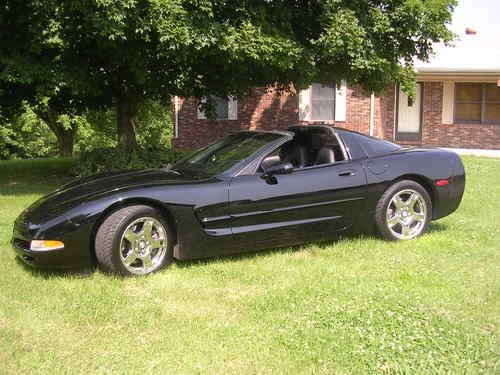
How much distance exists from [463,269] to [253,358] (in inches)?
105

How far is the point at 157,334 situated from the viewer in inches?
146

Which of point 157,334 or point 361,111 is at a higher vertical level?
point 361,111

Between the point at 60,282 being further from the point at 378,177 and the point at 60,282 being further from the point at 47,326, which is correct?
the point at 378,177

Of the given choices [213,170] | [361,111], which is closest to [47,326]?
[213,170]

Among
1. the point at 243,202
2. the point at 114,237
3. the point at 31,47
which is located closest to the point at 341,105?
the point at 31,47

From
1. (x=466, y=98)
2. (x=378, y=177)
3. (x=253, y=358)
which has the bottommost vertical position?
(x=253, y=358)

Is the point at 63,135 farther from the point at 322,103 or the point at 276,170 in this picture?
the point at 276,170

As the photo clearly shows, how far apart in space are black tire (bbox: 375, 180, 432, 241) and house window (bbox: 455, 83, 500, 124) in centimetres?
1368

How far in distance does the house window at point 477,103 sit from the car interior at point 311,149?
552 inches

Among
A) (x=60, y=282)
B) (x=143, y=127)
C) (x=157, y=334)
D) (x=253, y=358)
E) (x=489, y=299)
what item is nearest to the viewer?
(x=253, y=358)

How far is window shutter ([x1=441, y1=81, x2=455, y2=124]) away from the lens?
1853 centimetres

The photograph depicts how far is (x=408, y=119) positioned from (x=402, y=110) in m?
0.38

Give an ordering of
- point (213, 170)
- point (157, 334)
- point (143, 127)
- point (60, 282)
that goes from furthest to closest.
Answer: point (143, 127) < point (213, 170) < point (60, 282) < point (157, 334)

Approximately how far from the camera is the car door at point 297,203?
17.1 ft
